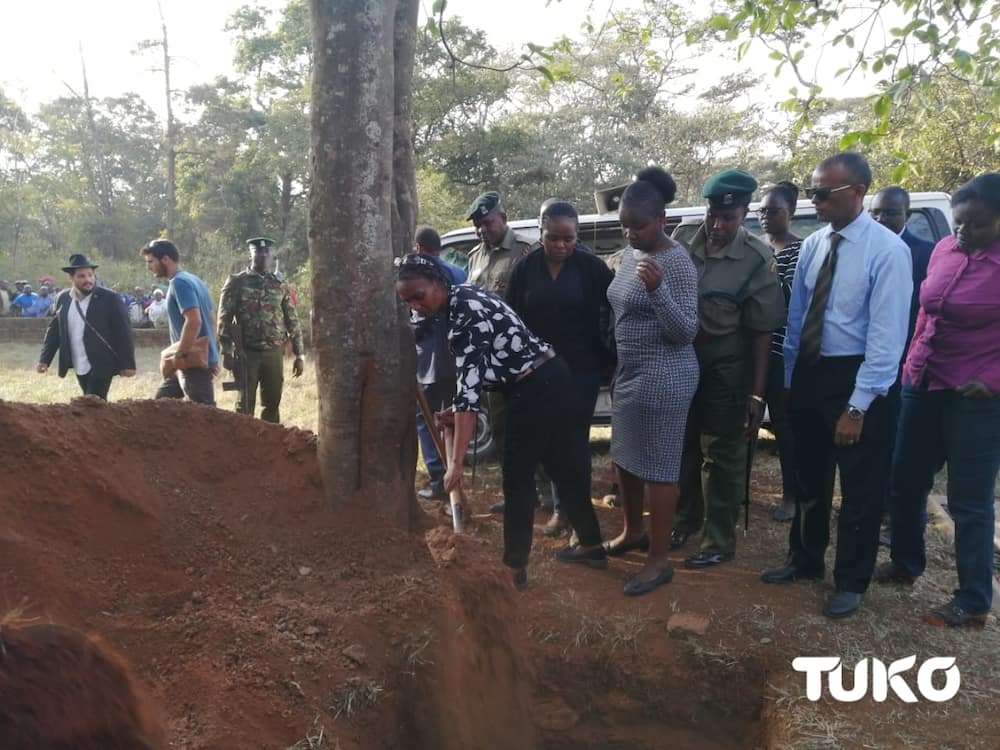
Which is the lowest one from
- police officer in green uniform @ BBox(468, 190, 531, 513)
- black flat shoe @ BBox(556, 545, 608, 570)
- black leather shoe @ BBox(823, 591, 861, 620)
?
black leather shoe @ BBox(823, 591, 861, 620)

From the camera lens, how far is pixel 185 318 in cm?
510

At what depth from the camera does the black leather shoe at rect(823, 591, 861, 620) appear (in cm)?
326

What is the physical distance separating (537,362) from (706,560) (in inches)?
56.4

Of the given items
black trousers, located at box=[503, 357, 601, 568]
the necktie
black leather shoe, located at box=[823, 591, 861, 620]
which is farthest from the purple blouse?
black trousers, located at box=[503, 357, 601, 568]

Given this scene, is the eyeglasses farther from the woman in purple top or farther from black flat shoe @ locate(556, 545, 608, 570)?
black flat shoe @ locate(556, 545, 608, 570)

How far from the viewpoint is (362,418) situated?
10.5 feet

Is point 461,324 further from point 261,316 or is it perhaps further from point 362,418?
point 261,316

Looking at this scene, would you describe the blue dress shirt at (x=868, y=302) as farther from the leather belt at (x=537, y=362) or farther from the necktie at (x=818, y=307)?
the leather belt at (x=537, y=362)

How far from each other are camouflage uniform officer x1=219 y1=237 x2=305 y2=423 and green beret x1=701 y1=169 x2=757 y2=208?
3678 mm

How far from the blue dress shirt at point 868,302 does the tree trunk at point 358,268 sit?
187 centimetres

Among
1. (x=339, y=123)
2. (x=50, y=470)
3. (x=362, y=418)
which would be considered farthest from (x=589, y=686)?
(x=339, y=123)

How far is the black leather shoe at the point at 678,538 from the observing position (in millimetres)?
→ 4035

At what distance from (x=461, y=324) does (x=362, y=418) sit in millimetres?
606

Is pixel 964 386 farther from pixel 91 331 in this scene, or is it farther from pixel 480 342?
pixel 91 331
